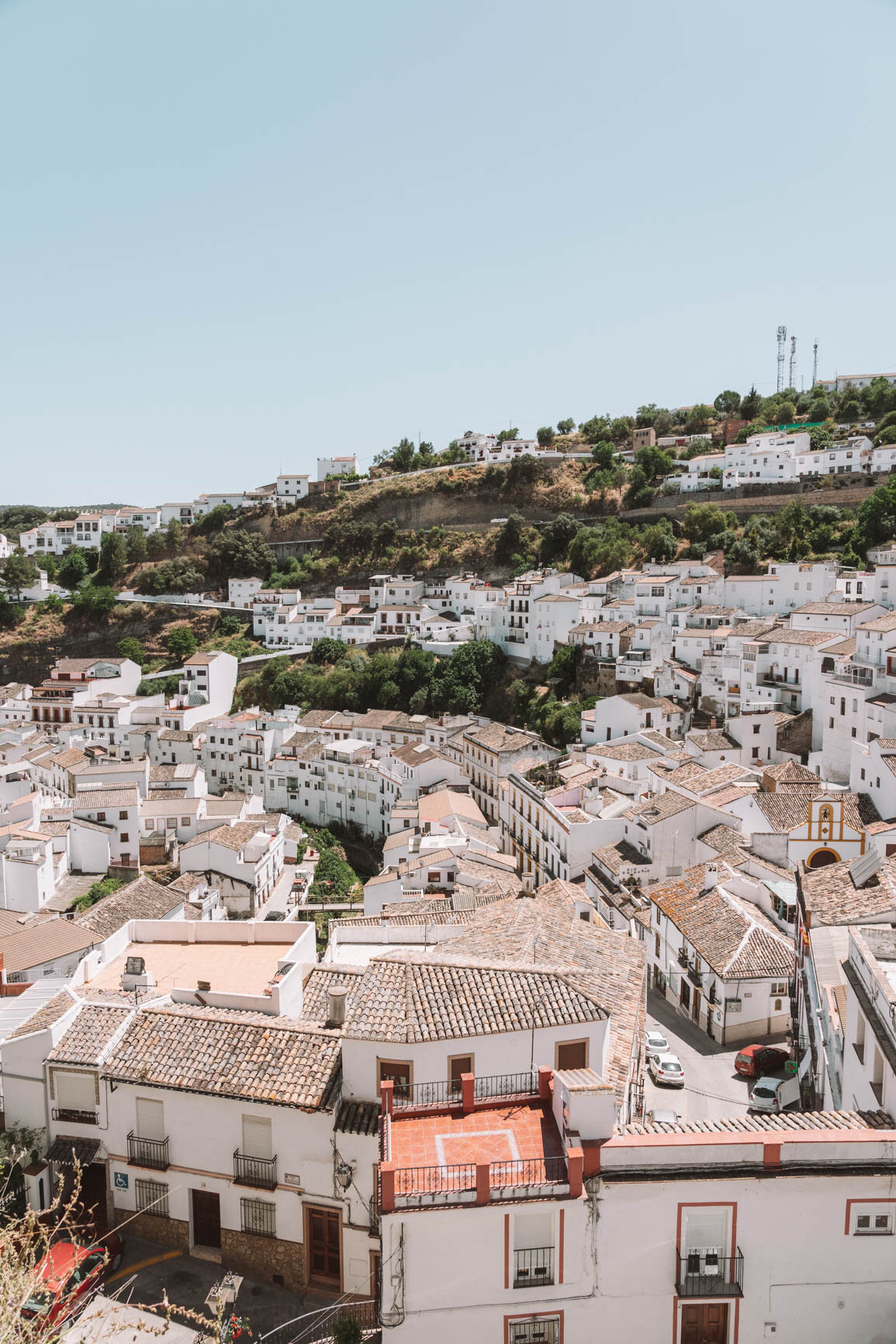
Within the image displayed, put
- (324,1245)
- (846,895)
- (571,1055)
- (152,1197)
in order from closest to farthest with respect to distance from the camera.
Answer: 1. (324,1245)
2. (571,1055)
3. (152,1197)
4. (846,895)

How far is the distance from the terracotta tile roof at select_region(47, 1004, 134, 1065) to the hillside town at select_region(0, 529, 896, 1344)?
0.17ft

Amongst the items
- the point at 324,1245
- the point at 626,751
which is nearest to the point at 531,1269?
the point at 324,1245

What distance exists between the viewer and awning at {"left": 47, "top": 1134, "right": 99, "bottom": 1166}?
942cm

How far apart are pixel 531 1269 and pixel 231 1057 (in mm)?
3841

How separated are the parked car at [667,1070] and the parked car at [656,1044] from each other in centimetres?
22

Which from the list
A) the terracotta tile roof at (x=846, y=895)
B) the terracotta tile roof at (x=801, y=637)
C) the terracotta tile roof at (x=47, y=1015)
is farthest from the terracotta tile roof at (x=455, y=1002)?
the terracotta tile roof at (x=801, y=637)

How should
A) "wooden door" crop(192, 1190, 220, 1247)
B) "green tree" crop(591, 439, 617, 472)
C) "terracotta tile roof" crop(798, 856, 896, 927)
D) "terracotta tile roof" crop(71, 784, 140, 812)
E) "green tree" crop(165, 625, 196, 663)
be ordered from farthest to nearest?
1. "green tree" crop(591, 439, 617, 472)
2. "green tree" crop(165, 625, 196, 663)
3. "terracotta tile roof" crop(71, 784, 140, 812)
4. "terracotta tile roof" crop(798, 856, 896, 927)
5. "wooden door" crop(192, 1190, 220, 1247)

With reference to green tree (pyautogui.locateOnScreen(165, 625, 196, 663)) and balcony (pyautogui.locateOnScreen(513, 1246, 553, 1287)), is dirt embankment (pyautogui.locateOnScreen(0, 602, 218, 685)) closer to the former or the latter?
green tree (pyautogui.locateOnScreen(165, 625, 196, 663))

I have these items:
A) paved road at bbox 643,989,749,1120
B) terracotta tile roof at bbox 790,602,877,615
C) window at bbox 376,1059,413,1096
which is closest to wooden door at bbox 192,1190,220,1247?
window at bbox 376,1059,413,1096

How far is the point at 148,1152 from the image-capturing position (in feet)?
30.5

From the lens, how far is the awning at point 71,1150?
9.42 m

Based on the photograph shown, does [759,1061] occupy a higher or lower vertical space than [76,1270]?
lower

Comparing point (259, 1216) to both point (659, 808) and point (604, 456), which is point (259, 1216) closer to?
point (659, 808)

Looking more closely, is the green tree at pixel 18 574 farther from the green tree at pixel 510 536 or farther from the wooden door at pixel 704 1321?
the wooden door at pixel 704 1321
